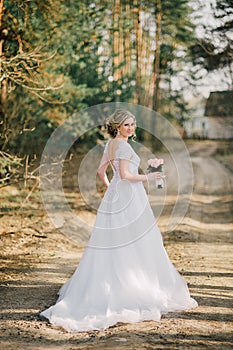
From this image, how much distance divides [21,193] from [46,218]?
1610mm

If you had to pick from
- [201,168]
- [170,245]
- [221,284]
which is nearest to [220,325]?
[221,284]

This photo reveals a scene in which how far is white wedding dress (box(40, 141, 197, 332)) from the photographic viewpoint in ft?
17.5

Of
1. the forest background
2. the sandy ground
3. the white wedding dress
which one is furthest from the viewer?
the forest background

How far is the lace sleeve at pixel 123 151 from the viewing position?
18.3 ft

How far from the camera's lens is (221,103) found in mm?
24953

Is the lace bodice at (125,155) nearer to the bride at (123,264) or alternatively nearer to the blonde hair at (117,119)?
the bride at (123,264)

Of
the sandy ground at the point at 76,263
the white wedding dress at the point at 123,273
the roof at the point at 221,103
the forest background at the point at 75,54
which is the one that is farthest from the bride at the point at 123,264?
the roof at the point at 221,103

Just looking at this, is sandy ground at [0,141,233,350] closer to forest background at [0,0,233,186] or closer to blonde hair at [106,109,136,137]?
forest background at [0,0,233,186]

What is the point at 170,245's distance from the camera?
32.9ft

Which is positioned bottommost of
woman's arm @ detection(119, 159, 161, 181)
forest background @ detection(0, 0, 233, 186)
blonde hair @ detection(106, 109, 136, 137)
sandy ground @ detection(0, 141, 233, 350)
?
sandy ground @ detection(0, 141, 233, 350)

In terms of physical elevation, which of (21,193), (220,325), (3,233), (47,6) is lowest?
(220,325)

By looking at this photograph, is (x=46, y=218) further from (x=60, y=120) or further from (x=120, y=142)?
(x=120, y=142)

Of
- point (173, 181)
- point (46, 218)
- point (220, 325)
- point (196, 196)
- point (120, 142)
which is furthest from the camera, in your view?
point (173, 181)

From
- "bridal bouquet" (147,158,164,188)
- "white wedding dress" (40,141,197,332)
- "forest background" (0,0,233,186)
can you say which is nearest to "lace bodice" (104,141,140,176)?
"white wedding dress" (40,141,197,332)
